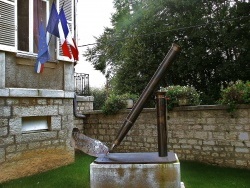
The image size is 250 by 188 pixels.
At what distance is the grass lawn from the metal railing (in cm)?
466

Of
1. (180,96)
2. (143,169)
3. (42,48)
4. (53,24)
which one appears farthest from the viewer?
(180,96)

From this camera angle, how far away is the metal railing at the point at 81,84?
1180cm

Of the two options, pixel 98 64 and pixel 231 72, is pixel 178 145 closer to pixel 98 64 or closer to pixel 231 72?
pixel 231 72

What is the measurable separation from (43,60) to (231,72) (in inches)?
354

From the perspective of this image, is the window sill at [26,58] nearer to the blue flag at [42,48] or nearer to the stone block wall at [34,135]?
the blue flag at [42,48]

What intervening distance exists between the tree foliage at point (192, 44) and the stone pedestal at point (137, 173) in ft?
30.2

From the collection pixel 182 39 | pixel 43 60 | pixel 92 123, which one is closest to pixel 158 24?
pixel 182 39

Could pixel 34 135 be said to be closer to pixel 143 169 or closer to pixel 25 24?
pixel 25 24

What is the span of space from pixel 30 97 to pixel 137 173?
417 centimetres

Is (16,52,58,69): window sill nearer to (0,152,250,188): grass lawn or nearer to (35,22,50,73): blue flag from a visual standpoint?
(35,22,50,73): blue flag

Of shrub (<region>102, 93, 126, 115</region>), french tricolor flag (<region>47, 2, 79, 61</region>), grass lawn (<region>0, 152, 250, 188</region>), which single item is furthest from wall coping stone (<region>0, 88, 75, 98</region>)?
shrub (<region>102, 93, 126, 115</region>)

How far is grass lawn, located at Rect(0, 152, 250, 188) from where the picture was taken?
236 inches

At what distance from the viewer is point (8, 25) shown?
6488 mm

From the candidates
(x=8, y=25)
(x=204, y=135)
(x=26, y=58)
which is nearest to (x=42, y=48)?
(x=26, y=58)
